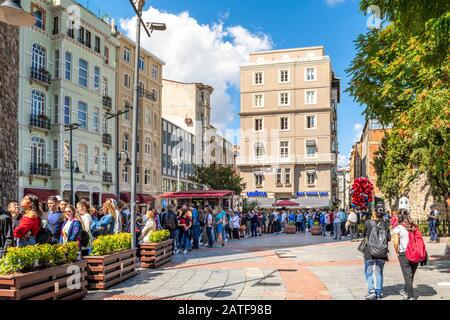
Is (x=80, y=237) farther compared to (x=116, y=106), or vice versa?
(x=116, y=106)

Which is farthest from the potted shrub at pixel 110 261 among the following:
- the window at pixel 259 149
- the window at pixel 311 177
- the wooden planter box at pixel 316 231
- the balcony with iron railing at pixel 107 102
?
the window at pixel 259 149

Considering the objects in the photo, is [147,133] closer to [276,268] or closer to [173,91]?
[173,91]

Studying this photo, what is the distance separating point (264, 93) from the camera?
5625cm

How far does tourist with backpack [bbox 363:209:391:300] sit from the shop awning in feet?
142

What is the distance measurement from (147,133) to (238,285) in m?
39.7

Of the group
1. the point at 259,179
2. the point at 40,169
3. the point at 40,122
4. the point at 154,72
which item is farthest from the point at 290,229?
the point at 154,72

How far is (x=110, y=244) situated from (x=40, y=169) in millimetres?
23666

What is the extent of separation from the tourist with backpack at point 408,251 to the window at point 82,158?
3036 cm

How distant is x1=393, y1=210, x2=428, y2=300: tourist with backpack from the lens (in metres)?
8.63

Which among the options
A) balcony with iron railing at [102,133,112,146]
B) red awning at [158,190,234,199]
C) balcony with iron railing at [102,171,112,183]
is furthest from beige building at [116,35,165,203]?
red awning at [158,190,234,199]

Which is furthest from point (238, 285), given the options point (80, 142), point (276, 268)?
point (80, 142)

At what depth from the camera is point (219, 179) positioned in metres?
50.2

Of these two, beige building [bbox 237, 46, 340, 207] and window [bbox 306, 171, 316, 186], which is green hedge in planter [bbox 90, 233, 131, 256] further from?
window [bbox 306, 171, 316, 186]

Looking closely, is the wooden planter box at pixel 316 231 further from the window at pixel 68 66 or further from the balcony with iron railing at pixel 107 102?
the balcony with iron railing at pixel 107 102
